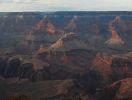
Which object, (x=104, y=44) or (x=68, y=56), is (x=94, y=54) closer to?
(x=68, y=56)

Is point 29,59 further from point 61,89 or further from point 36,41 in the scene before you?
point 36,41

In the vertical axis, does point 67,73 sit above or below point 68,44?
below

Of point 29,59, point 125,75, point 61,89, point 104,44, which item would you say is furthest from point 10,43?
point 61,89

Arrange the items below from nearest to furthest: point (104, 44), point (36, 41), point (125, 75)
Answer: point (125, 75)
point (36, 41)
point (104, 44)

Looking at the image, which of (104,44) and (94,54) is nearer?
(94,54)

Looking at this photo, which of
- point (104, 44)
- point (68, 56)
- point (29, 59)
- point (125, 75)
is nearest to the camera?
point (125, 75)

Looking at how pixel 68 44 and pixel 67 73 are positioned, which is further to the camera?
pixel 68 44

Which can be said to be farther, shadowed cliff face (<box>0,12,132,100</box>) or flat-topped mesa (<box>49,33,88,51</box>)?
flat-topped mesa (<box>49,33,88,51</box>)

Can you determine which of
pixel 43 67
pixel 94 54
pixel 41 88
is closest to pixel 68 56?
pixel 94 54

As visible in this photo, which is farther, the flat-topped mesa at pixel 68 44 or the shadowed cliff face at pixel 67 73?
the flat-topped mesa at pixel 68 44
